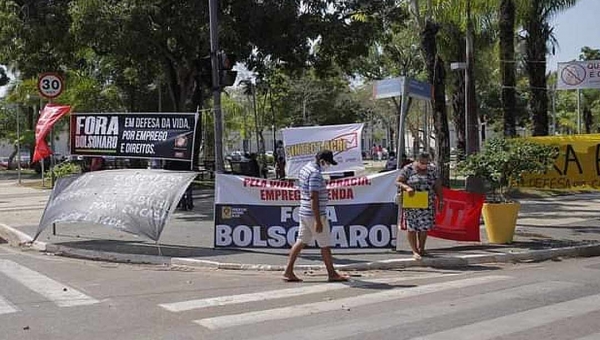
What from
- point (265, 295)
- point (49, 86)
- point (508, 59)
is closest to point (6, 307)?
point (265, 295)

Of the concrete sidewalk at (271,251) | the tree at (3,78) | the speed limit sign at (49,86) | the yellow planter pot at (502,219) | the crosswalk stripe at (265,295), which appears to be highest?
the tree at (3,78)

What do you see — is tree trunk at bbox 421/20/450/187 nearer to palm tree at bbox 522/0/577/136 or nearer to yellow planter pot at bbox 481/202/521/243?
yellow planter pot at bbox 481/202/521/243

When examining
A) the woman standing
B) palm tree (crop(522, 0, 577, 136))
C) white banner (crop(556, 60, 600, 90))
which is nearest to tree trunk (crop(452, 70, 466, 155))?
palm tree (crop(522, 0, 577, 136))

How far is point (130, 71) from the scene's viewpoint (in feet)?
97.7

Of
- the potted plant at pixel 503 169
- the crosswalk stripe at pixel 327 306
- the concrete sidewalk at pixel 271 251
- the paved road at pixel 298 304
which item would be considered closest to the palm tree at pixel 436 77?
the concrete sidewalk at pixel 271 251

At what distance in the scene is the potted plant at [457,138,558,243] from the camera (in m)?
12.2

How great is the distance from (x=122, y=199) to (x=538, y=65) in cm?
1919

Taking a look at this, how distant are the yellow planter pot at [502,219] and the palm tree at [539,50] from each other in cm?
1522

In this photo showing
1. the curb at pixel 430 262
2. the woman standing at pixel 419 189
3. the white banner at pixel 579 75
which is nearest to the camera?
the curb at pixel 430 262

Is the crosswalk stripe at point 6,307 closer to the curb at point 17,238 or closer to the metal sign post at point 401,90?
the curb at point 17,238

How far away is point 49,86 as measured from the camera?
637 inches

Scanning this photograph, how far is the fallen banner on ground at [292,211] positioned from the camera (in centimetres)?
1138

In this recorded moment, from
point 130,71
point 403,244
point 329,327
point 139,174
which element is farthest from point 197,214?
point 130,71

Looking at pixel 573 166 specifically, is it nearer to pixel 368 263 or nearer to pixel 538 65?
pixel 368 263
